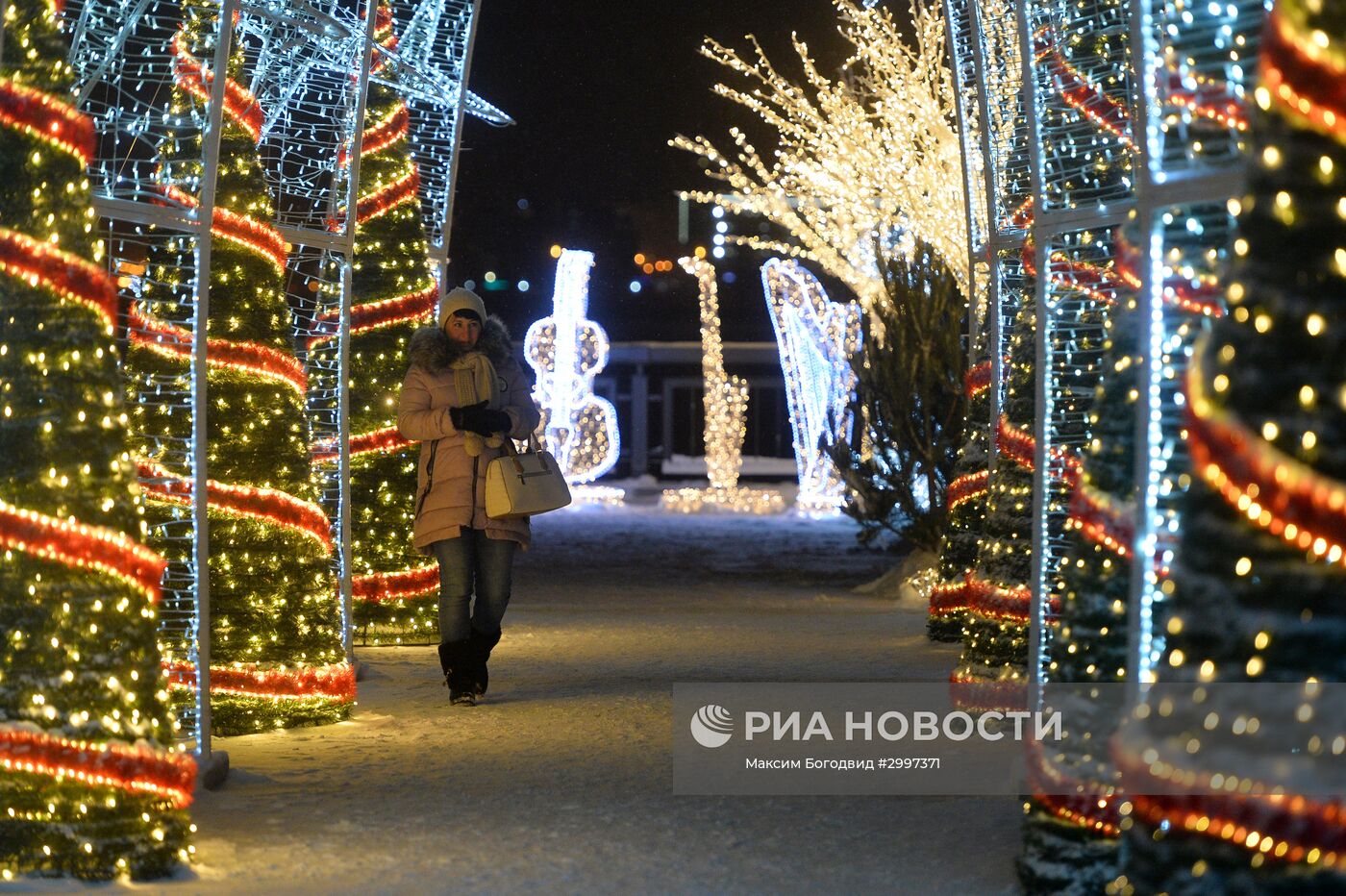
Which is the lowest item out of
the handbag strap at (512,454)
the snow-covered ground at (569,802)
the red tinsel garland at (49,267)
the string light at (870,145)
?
the snow-covered ground at (569,802)

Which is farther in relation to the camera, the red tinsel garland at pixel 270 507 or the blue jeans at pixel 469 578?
the blue jeans at pixel 469 578

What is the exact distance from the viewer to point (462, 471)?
27.7 feet

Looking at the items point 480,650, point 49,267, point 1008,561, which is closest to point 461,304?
point 480,650

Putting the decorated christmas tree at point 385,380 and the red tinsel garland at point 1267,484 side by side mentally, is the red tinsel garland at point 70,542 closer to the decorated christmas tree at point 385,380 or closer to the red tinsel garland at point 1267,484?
the red tinsel garland at point 1267,484

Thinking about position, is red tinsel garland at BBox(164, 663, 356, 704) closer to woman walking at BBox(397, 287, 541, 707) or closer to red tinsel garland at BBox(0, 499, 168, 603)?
woman walking at BBox(397, 287, 541, 707)

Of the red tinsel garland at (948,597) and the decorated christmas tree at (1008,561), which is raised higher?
the decorated christmas tree at (1008,561)

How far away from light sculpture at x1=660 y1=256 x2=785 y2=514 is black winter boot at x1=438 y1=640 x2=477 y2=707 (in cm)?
1712

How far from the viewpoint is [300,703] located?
8.09 m

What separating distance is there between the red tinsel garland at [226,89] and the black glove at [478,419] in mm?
1645

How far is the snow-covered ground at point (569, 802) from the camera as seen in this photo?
5.28m

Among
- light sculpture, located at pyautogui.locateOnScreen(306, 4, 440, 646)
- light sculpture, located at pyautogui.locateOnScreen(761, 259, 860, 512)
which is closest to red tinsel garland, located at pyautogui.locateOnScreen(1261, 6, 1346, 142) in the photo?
light sculpture, located at pyautogui.locateOnScreen(306, 4, 440, 646)

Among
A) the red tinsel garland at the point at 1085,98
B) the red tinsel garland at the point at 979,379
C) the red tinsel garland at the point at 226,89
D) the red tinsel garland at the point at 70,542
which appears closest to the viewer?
the red tinsel garland at the point at 70,542

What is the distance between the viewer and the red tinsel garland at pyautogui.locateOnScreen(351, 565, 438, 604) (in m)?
11.5

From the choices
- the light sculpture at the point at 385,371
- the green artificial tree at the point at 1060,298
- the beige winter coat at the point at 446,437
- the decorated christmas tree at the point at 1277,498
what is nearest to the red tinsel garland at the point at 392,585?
the light sculpture at the point at 385,371
